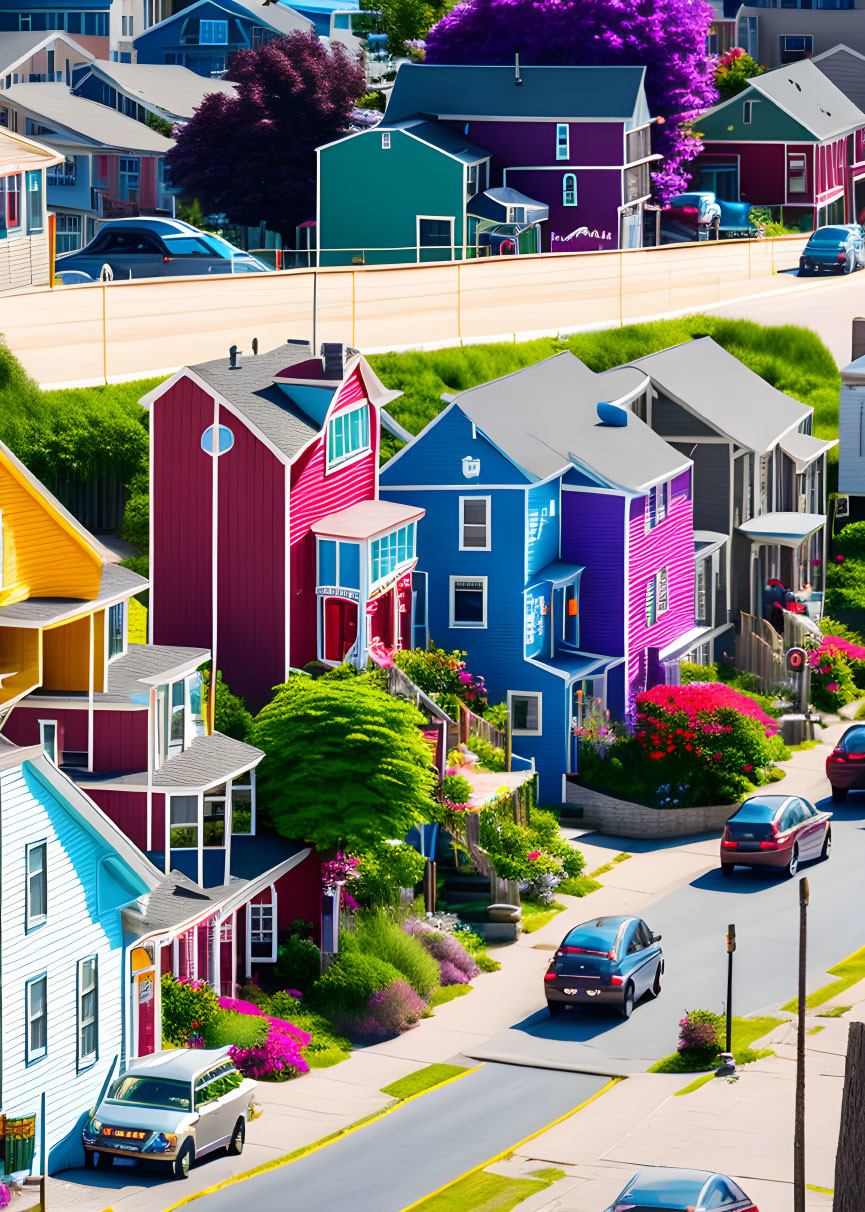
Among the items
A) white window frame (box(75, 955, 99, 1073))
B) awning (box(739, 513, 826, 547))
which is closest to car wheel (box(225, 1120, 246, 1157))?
white window frame (box(75, 955, 99, 1073))

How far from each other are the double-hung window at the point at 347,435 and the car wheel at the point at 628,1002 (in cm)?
1457

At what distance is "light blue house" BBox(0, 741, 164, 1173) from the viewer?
33.4 metres

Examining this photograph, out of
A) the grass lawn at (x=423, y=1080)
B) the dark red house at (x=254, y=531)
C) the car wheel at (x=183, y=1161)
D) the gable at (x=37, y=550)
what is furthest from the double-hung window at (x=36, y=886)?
the dark red house at (x=254, y=531)

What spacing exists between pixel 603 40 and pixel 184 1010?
7492 centimetres

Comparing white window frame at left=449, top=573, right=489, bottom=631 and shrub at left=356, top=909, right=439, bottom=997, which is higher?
white window frame at left=449, top=573, right=489, bottom=631

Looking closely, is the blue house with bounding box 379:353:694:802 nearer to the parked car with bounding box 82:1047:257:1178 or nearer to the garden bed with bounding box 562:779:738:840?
the garden bed with bounding box 562:779:738:840

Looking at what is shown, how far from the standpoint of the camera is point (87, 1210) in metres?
32.0

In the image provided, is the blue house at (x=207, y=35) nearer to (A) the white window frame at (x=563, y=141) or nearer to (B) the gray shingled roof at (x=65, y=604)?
(A) the white window frame at (x=563, y=141)

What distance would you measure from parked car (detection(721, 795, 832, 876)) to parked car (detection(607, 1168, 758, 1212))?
20.9m

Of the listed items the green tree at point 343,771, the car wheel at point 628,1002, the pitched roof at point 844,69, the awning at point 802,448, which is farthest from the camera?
the pitched roof at point 844,69

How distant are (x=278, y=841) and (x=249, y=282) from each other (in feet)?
113

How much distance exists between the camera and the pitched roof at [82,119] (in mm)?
111562

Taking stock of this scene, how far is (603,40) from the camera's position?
10488cm

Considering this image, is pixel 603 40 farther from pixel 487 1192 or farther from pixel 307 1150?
pixel 487 1192
